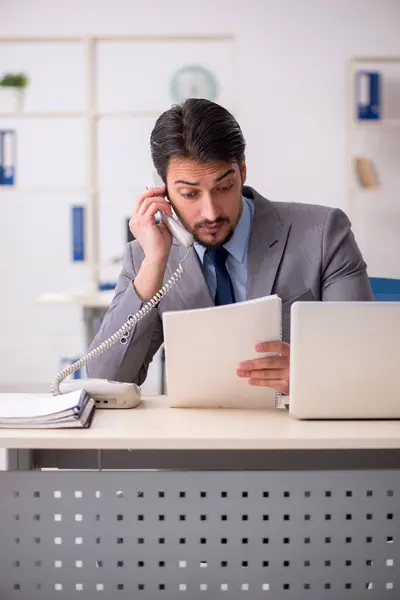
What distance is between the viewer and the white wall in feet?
18.9

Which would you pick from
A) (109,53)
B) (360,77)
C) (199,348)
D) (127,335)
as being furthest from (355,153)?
(199,348)

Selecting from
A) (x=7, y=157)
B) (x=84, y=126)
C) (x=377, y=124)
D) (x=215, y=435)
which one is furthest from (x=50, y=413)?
(x=84, y=126)

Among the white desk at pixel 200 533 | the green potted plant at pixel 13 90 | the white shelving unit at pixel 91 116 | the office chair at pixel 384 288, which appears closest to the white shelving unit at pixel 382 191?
the white shelving unit at pixel 91 116

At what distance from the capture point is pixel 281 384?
5.37 feet

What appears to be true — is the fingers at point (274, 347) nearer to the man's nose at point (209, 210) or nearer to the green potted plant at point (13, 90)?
the man's nose at point (209, 210)

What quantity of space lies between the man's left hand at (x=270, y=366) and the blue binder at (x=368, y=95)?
13.7 feet

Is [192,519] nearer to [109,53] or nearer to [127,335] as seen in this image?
[127,335]

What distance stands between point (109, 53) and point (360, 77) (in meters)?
1.69

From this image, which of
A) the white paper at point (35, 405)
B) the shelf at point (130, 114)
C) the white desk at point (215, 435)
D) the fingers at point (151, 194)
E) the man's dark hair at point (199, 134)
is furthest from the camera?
the shelf at point (130, 114)

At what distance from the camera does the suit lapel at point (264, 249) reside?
7.08 ft

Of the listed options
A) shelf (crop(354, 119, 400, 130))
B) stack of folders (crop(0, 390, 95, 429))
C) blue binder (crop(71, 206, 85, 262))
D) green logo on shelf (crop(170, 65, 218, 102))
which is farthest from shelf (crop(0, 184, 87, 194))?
stack of folders (crop(0, 390, 95, 429))

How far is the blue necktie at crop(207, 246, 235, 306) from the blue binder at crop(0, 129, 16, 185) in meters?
3.31

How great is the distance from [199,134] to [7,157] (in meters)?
3.57

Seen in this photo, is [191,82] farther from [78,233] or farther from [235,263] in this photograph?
[235,263]
